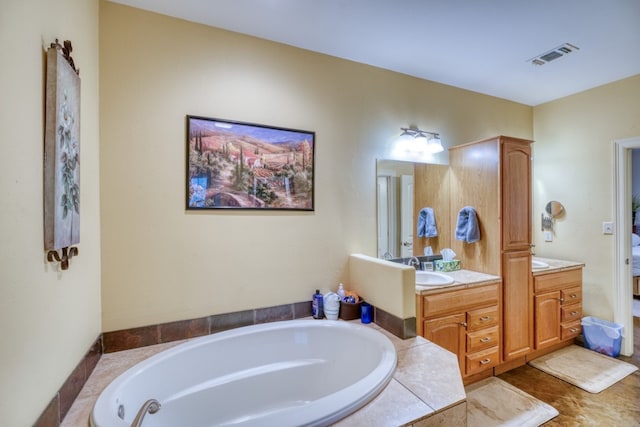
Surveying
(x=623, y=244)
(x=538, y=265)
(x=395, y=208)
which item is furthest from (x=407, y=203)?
(x=623, y=244)

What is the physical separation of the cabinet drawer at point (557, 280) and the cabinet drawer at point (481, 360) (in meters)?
0.72

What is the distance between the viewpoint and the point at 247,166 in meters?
1.95

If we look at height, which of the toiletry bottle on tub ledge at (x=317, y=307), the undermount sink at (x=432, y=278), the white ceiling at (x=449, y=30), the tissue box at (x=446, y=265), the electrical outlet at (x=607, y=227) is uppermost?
the white ceiling at (x=449, y=30)

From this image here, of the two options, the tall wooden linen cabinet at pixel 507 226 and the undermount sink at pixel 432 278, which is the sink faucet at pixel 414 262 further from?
the tall wooden linen cabinet at pixel 507 226

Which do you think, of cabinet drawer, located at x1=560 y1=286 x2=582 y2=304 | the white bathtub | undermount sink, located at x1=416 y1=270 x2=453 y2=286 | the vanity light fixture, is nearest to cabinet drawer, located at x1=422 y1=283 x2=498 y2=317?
undermount sink, located at x1=416 y1=270 x2=453 y2=286

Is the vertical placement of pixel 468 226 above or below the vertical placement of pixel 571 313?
above

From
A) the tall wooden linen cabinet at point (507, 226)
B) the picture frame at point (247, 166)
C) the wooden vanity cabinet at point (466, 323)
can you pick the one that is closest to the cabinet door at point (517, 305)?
the tall wooden linen cabinet at point (507, 226)

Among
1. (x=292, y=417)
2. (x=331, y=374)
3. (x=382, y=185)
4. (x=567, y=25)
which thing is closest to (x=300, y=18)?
(x=382, y=185)

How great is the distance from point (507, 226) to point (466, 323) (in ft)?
2.82

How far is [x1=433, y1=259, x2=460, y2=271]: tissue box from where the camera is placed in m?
2.54

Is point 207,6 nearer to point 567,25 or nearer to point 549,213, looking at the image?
point 567,25

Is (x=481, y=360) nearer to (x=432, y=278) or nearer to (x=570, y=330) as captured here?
(x=432, y=278)

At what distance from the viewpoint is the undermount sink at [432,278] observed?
2.19 metres

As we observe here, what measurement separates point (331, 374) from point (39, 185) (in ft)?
5.60
